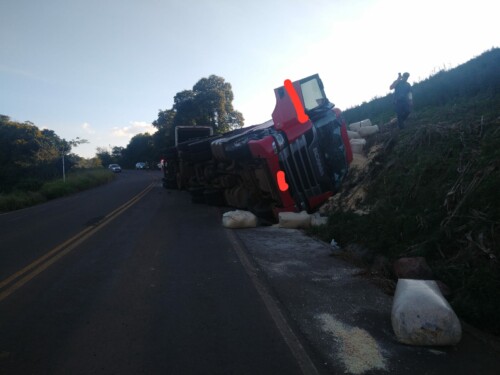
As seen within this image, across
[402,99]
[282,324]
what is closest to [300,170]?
[402,99]

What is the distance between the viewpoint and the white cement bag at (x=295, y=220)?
9195 mm

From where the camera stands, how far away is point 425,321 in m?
3.51

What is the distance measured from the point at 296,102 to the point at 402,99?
3535mm

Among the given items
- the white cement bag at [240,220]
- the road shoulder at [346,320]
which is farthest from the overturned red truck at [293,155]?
the road shoulder at [346,320]

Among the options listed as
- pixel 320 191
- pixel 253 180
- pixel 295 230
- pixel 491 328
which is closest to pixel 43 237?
pixel 253 180

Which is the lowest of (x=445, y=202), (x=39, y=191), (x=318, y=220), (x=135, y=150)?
(x=318, y=220)

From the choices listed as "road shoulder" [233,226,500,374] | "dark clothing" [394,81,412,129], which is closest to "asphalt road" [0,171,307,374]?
"road shoulder" [233,226,500,374]

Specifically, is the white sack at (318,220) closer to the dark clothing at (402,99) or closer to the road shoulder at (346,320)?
the road shoulder at (346,320)

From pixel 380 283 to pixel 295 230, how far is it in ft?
13.0

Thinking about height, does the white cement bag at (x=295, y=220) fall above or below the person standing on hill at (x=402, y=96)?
below

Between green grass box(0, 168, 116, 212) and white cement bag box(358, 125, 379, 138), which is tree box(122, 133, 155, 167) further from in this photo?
white cement bag box(358, 125, 379, 138)

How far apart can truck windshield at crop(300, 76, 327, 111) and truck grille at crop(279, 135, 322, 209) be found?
40.4 inches

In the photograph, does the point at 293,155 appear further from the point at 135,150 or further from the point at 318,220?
the point at 135,150

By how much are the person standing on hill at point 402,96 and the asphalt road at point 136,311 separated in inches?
265
